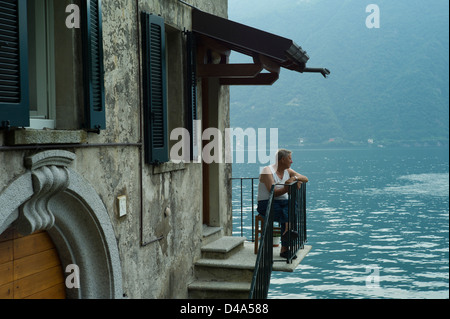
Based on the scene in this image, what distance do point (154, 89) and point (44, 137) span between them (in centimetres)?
232

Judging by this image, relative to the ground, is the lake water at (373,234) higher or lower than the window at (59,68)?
lower

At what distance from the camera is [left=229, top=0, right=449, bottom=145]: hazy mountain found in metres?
144

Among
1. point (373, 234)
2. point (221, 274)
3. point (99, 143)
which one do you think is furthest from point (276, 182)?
point (373, 234)

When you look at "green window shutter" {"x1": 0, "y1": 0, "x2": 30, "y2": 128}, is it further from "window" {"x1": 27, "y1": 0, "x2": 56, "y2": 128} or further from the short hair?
the short hair

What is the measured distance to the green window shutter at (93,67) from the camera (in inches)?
206

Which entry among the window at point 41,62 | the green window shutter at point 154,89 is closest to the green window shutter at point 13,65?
the window at point 41,62

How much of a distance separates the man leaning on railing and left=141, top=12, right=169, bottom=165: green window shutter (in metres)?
1.64

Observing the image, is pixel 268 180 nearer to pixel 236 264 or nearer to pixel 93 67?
pixel 236 264

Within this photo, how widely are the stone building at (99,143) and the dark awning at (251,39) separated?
0.09 ft

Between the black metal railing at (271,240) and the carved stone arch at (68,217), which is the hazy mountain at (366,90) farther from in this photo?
the carved stone arch at (68,217)

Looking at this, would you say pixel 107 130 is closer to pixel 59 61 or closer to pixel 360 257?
pixel 59 61

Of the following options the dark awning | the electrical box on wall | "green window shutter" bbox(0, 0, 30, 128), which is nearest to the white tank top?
the dark awning

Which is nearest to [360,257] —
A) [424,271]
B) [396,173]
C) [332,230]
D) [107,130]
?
[424,271]

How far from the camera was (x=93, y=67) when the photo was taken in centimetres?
532
